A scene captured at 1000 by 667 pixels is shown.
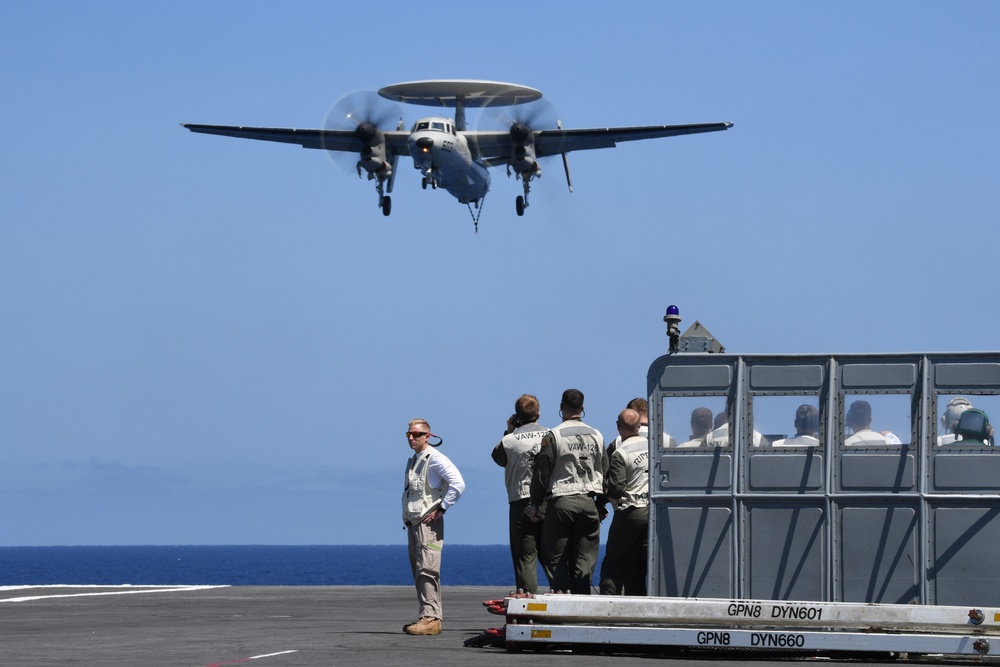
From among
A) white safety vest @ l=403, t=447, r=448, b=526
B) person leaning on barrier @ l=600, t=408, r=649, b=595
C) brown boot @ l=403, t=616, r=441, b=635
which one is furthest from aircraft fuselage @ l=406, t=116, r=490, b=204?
person leaning on barrier @ l=600, t=408, r=649, b=595

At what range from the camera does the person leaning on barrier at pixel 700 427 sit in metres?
11.9

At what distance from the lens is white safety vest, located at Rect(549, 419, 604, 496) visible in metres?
12.8

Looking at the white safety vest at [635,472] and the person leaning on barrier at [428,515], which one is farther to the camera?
the person leaning on barrier at [428,515]

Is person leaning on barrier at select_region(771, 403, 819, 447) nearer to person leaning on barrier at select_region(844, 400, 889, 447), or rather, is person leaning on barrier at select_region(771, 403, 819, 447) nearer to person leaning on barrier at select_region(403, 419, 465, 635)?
person leaning on barrier at select_region(844, 400, 889, 447)

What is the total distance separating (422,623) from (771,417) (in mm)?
4217

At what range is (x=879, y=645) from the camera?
11.0 metres

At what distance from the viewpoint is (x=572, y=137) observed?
5462 centimetres

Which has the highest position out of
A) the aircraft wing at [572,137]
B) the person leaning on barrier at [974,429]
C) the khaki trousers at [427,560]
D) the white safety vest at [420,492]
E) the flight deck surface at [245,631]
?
the aircraft wing at [572,137]

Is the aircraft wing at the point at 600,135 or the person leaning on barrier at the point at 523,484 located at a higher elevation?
the aircraft wing at the point at 600,135

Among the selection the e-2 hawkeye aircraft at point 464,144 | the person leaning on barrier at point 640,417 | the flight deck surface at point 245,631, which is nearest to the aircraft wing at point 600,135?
the e-2 hawkeye aircraft at point 464,144

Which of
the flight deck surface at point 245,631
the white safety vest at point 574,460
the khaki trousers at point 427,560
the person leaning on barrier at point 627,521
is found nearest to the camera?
the flight deck surface at point 245,631

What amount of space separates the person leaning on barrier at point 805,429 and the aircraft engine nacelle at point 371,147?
136ft

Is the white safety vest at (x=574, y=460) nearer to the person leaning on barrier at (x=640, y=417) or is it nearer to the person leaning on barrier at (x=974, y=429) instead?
the person leaning on barrier at (x=640, y=417)

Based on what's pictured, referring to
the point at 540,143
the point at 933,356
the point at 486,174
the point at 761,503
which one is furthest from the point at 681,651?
the point at 540,143
